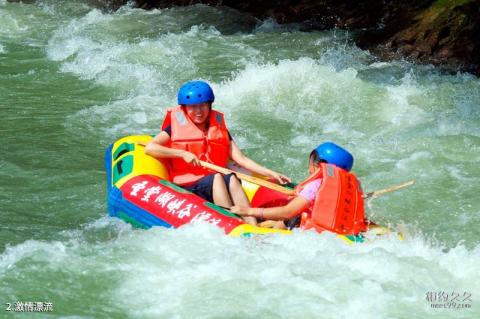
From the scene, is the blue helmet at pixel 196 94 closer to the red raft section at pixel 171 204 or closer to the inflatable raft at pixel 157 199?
the inflatable raft at pixel 157 199

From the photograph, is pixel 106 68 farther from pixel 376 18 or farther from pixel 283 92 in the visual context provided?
pixel 376 18

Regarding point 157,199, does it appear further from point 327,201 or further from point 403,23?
point 403,23

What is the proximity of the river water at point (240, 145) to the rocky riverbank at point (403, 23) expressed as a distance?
0.35 meters

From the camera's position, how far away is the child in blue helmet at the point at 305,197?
595cm

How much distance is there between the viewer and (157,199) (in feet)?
21.0

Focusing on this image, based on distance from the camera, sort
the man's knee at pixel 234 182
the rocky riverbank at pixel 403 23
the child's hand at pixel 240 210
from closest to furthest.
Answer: the child's hand at pixel 240 210, the man's knee at pixel 234 182, the rocky riverbank at pixel 403 23

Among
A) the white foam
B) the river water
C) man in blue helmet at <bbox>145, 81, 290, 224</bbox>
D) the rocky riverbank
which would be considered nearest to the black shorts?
man in blue helmet at <bbox>145, 81, 290, 224</bbox>

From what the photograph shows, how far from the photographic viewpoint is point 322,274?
17.5 feet

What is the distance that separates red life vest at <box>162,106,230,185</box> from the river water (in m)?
0.68

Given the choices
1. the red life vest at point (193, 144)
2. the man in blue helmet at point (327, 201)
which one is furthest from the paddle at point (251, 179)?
the man in blue helmet at point (327, 201)

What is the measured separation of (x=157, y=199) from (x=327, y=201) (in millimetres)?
1343

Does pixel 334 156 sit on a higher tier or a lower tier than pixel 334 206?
higher

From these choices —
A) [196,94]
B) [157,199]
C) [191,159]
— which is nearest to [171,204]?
[157,199]

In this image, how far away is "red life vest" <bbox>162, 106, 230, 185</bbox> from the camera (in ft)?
22.5
